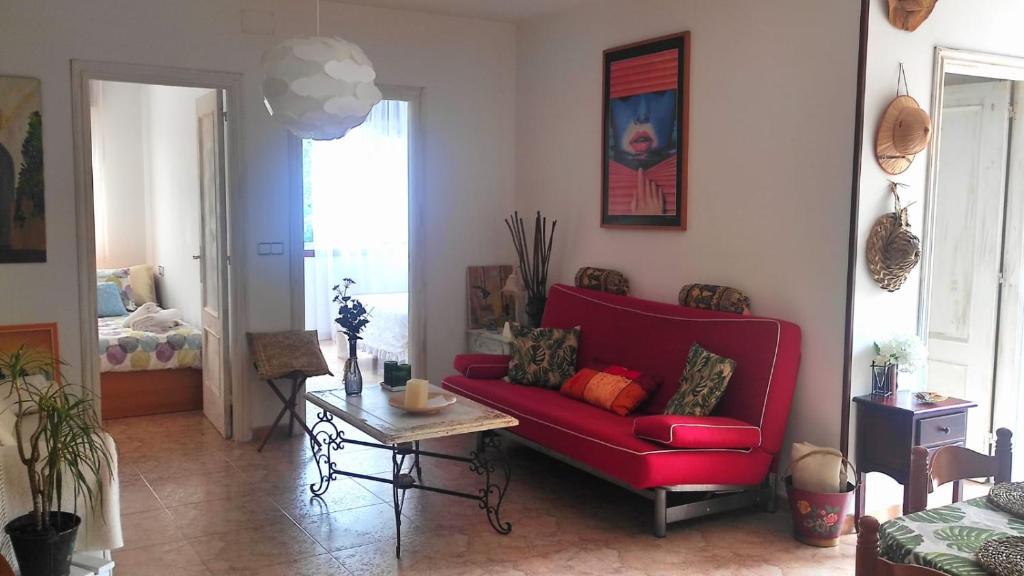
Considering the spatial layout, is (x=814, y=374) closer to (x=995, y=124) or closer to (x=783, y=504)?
(x=783, y=504)

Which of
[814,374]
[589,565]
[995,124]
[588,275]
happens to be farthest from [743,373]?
[995,124]

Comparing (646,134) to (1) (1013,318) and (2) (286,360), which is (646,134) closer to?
(1) (1013,318)

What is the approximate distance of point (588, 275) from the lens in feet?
17.6

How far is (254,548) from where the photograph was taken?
3693mm

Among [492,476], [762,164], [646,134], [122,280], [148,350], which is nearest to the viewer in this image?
[762,164]

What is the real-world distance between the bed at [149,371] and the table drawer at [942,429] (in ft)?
15.2

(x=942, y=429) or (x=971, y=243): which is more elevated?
(x=971, y=243)

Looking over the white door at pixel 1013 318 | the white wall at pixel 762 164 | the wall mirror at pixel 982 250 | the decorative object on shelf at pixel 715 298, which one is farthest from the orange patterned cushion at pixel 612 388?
the white door at pixel 1013 318

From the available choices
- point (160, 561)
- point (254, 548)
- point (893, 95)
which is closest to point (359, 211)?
point (254, 548)

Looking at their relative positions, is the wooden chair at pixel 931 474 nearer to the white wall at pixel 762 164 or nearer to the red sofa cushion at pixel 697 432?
the red sofa cushion at pixel 697 432

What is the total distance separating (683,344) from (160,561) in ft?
8.47

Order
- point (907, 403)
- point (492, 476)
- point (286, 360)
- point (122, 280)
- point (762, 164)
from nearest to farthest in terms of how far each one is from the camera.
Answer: point (907, 403)
point (762, 164)
point (492, 476)
point (286, 360)
point (122, 280)

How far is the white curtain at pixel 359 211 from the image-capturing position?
8547 millimetres

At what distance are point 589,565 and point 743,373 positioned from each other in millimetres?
1175
